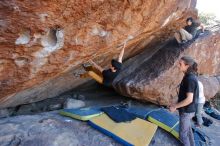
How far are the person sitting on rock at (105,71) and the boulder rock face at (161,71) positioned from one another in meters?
1.19

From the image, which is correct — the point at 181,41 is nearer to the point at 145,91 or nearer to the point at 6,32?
the point at 145,91

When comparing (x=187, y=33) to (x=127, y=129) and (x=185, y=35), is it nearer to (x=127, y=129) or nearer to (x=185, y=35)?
(x=185, y=35)

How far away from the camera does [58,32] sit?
17.9ft

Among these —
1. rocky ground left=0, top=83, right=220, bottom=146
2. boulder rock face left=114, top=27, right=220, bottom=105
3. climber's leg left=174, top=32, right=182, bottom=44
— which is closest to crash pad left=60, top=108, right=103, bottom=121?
rocky ground left=0, top=83, right=220, bottom=146

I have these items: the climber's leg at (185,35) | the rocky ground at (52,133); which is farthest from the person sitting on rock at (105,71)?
the climber's leg at (185,35)

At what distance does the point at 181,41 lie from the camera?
370 inches

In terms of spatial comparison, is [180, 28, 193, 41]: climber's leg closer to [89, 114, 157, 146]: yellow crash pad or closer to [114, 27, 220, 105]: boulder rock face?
[114, 27, 220, 105]: boulder rock face

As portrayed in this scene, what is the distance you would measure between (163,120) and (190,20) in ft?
11.0

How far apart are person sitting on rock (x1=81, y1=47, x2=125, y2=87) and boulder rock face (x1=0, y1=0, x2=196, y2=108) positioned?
301 millimetres

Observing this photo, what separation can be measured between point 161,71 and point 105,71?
2.08m

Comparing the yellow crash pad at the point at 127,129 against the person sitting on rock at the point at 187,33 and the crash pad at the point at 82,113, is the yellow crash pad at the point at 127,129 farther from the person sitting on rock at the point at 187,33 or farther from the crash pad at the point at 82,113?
the person sitting on rock at the point at 187,33

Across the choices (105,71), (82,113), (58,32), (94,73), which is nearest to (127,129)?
(82,113)

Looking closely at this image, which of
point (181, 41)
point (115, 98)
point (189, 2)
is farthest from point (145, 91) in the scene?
point (189, 2)

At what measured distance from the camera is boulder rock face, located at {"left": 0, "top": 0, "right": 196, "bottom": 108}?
4805 mm
